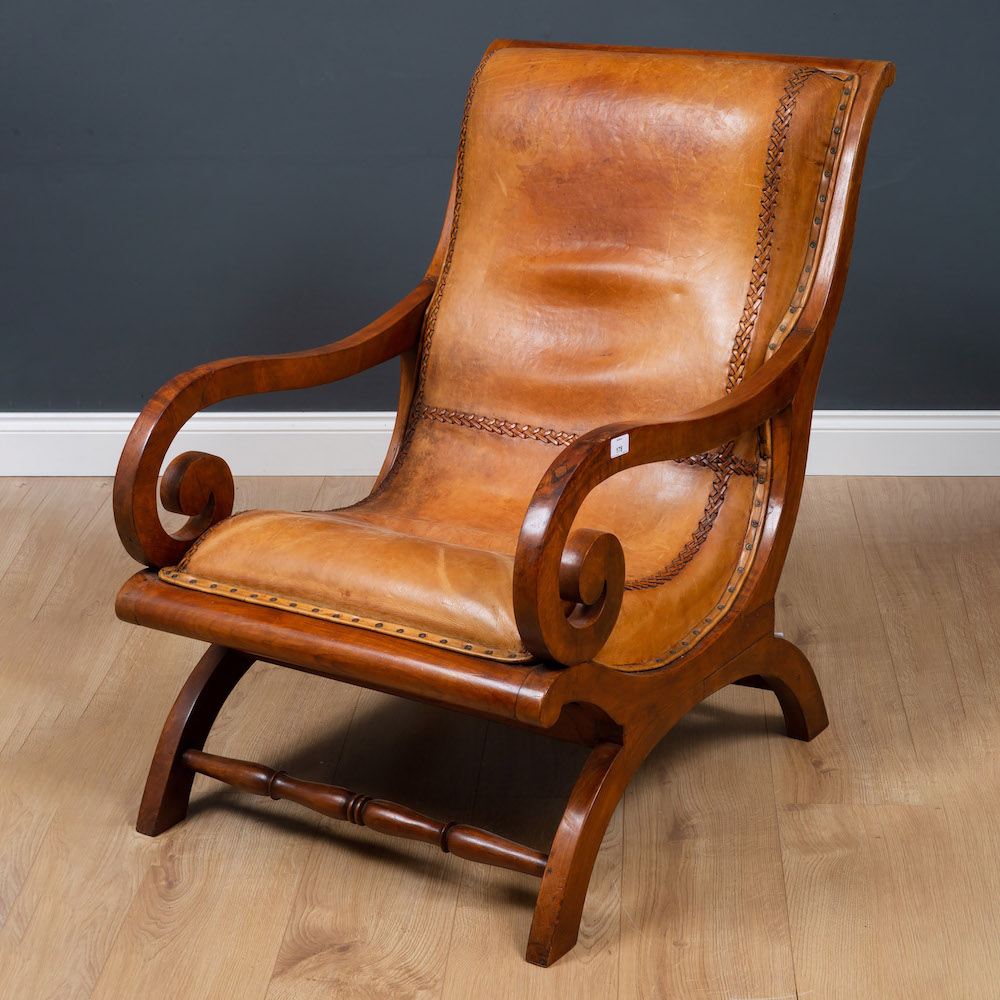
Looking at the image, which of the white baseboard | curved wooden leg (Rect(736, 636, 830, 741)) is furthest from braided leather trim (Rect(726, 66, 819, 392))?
the white baseboard

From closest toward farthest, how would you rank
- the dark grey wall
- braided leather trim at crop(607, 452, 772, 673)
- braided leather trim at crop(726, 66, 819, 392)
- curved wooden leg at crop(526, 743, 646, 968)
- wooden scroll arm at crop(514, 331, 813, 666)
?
wooden scroll arm at crop(514, 331, 813, 666) → curved wooden leg at crop(526, 743, 646, 968) → braided leather trim at crop(607, 452, 772, 673) → braided leather trim at crop(726, 66, 819, 392) → the dark grey wall

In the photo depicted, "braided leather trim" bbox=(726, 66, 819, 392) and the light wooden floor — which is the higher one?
"braided leather trim" bbox=(726, 66, 819, 392)

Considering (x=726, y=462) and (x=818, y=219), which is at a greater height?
(x=818, y=219)

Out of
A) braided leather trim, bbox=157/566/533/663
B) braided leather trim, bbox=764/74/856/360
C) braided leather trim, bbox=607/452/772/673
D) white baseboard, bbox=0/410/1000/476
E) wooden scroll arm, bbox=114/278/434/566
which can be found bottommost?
white baseboard, bbox=0/410/1000/476

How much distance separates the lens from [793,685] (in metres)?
1.91

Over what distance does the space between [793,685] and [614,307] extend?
0.61m

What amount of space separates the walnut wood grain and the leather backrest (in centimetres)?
61

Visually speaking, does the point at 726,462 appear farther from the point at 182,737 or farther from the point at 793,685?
the point at 182,737

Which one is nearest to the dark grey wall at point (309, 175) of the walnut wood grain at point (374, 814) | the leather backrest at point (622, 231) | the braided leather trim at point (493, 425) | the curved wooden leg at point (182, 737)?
the leather backrest at point (622, 231)

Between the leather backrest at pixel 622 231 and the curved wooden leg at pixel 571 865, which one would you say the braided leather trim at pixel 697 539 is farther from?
the curved wooden leg at pixel 571 865

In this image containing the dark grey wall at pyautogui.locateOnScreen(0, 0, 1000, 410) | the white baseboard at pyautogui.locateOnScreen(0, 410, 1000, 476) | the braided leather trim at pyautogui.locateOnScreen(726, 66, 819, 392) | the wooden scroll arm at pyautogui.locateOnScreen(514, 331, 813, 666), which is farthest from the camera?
the white baseboard at pyautogui.locateOnScreen(0, 410, 1000, 476)

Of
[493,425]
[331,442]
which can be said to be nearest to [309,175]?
[331,442]

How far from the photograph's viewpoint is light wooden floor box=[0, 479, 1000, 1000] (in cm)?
150

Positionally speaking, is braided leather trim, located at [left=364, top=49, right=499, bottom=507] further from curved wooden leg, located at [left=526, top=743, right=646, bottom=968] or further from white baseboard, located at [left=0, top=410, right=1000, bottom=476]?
white baseboard, located at [left=0, top=410, right=1000, bottom=476]
